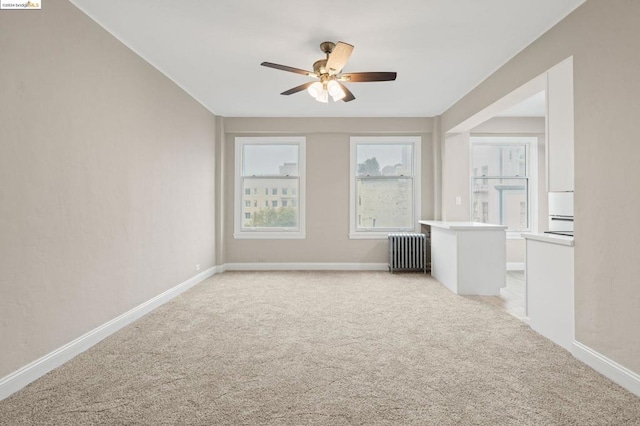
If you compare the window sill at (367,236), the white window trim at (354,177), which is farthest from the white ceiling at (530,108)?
the window sill at (367,236)

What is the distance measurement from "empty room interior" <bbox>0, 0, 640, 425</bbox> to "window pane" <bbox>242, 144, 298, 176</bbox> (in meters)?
1.08

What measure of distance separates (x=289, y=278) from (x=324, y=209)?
4.76 feet

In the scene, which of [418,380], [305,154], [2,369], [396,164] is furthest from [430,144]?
[2,369]

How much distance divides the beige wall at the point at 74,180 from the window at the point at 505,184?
5257 millimetres

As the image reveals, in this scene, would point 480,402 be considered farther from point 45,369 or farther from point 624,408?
point 45,369

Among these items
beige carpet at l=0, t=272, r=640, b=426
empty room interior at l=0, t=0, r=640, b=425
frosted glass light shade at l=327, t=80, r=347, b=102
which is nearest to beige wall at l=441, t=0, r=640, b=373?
empty room interior at l=0, t=0, r=640, b=425

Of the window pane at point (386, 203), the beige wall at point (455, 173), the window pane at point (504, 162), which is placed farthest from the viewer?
the window pane at point (504, 162)

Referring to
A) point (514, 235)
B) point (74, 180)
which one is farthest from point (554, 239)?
point (74, 180)

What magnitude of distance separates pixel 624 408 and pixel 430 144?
4781 mm

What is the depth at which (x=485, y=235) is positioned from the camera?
4.38 m

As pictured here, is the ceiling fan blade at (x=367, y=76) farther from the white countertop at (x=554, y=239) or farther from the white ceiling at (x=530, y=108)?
the white ceiling at (x=530, y=108)

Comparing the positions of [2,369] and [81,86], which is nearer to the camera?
[2,369]

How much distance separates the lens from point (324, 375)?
2223 mm

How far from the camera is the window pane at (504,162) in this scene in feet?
20.5
